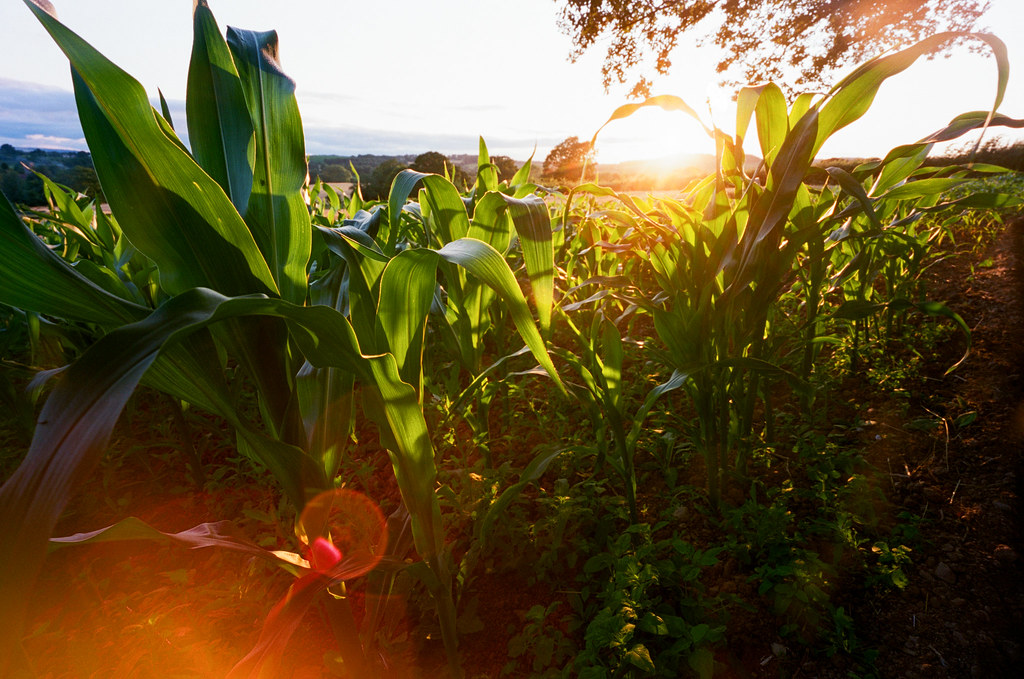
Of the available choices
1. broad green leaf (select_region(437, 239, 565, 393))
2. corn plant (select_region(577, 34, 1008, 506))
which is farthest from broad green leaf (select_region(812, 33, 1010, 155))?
broad green leaf (select_region(437, 239, 565, 393))

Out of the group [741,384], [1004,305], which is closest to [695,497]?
[741,384]

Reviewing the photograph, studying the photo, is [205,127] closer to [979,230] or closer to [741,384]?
[741,384]

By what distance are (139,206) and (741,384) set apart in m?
1.42

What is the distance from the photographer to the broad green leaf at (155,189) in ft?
1.93

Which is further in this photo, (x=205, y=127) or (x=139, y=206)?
(x=205, y=127)

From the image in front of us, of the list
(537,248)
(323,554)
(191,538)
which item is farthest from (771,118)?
(191,538)

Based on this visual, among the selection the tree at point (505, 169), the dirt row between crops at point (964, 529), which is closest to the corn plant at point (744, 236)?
the dirt row between crops at point (964, 529)

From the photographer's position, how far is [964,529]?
1.22 m

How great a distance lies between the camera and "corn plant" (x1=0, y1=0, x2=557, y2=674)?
1.27 feet

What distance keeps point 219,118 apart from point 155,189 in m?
0.23

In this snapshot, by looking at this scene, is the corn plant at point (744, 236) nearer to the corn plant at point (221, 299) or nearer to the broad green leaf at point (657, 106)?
the broad green leaf at point (657, 106)

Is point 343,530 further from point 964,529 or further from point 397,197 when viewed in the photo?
point 964,529

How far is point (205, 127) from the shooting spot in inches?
31.0

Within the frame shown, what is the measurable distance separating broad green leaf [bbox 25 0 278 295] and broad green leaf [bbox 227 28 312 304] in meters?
0.11
